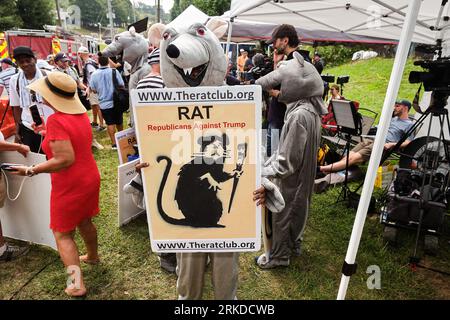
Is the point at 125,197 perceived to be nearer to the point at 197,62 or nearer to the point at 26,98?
the point at 26,98

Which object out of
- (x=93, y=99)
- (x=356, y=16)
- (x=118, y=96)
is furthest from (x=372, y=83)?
(x=118, y=96)

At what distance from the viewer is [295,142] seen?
97.5 inches

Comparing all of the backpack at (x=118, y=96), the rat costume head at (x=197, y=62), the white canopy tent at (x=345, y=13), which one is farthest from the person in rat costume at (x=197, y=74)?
the backpack at (x=118, y=96)

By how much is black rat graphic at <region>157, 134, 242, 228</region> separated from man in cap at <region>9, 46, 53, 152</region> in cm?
275

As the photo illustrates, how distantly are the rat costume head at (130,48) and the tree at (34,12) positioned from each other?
35.4m

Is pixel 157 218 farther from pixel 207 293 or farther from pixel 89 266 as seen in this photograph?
pixel 89 266

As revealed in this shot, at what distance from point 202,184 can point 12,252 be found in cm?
238

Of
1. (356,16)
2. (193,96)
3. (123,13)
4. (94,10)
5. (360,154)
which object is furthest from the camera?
(123,13)

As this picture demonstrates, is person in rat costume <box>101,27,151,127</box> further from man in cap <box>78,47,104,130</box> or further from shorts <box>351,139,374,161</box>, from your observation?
shorts <box>351,139,374,161</box>

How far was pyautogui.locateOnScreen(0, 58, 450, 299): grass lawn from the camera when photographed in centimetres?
259

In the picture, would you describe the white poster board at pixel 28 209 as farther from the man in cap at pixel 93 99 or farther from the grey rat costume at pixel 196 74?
the man in cap at pixel 93 99

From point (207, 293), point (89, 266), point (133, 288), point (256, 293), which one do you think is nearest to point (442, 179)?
point (256, 293)

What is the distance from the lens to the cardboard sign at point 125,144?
11.6 feet

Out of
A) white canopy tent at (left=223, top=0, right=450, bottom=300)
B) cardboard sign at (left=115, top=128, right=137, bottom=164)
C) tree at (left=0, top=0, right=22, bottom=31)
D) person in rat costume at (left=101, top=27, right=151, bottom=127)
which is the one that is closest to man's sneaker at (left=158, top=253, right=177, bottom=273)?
cardboard sign at (left=115, top=128, right=137, bottom=164)
